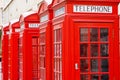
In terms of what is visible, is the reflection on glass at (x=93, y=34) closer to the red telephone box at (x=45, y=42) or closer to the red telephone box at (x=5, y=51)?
the red telephone box at (x=45, y=42)

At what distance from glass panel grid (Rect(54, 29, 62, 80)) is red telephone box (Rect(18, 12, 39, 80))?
3.03 metres

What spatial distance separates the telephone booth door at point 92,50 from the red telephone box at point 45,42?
59.0 inches

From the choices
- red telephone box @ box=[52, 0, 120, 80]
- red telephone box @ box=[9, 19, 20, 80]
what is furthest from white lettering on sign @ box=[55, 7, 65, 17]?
red telephone box @ box=[9, 19, 20, 80]

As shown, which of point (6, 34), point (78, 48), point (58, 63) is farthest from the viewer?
point (6, 34)

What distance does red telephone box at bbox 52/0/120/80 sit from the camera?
23.3ft

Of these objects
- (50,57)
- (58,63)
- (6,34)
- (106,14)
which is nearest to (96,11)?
(106,14)

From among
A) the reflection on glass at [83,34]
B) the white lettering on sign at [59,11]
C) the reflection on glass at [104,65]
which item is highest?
the white lettering on sign at [59,11]

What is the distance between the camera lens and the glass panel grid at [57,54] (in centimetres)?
753

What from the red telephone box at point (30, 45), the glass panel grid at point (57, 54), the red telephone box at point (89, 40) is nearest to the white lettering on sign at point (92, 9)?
the red telephone box at point (89, 40)

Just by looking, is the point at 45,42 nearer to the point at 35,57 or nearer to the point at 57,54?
the point at 57,54

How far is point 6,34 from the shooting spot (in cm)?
1630

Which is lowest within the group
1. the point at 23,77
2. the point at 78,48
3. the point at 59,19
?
the point at 23,77

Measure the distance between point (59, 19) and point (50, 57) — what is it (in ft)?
4.09

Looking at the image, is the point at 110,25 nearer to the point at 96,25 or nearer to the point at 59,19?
the point at 96,25
